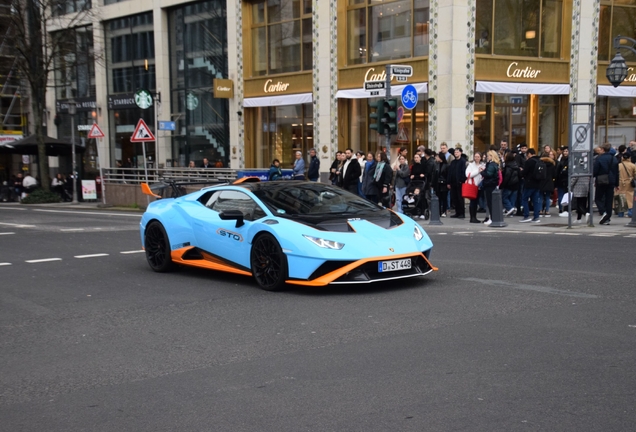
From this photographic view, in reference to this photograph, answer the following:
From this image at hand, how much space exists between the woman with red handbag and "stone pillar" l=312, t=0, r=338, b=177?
10.3 m

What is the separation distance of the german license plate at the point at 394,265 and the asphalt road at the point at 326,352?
30cm

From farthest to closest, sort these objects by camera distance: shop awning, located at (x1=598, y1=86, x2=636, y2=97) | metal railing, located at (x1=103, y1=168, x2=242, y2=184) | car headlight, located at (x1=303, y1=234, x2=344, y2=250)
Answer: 1. metal railing, located at (x1=103, y1=168, x2=242, y2=184)
2. shop awning, located at (x1=598, y1=86, x2=636, y2=97)
3. car headlight, located at (x1=303, y1=234, x2=344, y2=250)

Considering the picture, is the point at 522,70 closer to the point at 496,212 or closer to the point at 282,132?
the point at 496,212

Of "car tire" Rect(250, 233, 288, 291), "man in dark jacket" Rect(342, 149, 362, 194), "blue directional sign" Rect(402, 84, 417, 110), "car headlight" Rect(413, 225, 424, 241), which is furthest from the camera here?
"man in dark jacket" Rect(342, 149, 362, 194)

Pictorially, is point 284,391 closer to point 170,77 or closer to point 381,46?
point 381,46

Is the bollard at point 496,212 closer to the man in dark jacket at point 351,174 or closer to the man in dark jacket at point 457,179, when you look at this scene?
the man in dark jacket at point 457,179

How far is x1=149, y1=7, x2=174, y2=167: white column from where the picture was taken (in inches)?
1438

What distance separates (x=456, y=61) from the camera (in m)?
24.6

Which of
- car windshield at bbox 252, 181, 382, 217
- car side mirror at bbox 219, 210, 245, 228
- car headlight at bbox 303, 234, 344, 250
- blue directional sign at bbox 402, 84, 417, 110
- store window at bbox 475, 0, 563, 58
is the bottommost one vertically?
car headlight at bbox 303, 234, 344, 250

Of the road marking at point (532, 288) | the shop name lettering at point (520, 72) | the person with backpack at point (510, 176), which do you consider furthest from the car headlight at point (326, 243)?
the shop name lettering at point (520, 72)

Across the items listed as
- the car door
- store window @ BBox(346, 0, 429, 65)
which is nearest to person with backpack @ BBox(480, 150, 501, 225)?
store window @ BBox(346, 0, 429, 65)

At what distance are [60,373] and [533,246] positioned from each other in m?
9.13

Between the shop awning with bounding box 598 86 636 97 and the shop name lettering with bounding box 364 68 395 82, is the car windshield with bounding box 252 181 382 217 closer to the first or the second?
the shop name lettering with bounding box 364 68 395 82

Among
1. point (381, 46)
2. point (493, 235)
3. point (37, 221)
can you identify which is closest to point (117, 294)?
point (493, 235)
